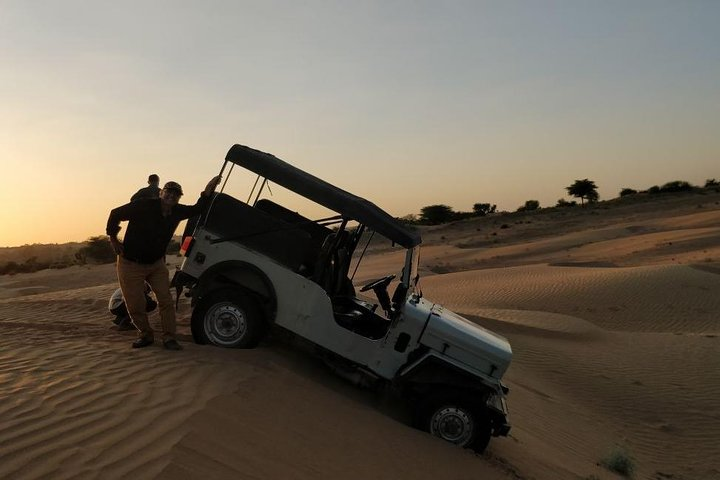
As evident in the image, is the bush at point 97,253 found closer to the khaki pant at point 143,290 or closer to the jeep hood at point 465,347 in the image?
the khaki pant at point 143,290

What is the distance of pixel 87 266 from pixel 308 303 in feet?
100

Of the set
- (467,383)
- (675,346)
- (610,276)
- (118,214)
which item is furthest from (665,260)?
(118,214)

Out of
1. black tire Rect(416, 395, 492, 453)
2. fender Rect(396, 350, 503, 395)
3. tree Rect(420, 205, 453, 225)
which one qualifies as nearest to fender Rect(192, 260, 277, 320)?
fender Rect(396, 350, 503, 395)

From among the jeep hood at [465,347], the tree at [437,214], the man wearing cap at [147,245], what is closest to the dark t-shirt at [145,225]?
the man wearing cap at [147,245]

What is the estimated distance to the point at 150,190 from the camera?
834 cm

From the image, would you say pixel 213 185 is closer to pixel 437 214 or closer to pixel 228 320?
pixel 228 320

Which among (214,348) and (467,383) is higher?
(467,383)

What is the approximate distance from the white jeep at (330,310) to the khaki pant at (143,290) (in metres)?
0.25

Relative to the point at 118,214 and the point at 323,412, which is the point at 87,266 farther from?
the point at 323,412

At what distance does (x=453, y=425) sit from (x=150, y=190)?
5197mm

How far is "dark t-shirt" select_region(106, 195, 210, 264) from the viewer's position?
6.88 m

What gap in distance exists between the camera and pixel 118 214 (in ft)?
22.6

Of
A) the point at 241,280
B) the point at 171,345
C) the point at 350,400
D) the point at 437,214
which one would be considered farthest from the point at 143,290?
the point at 437,214

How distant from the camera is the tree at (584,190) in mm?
69562
